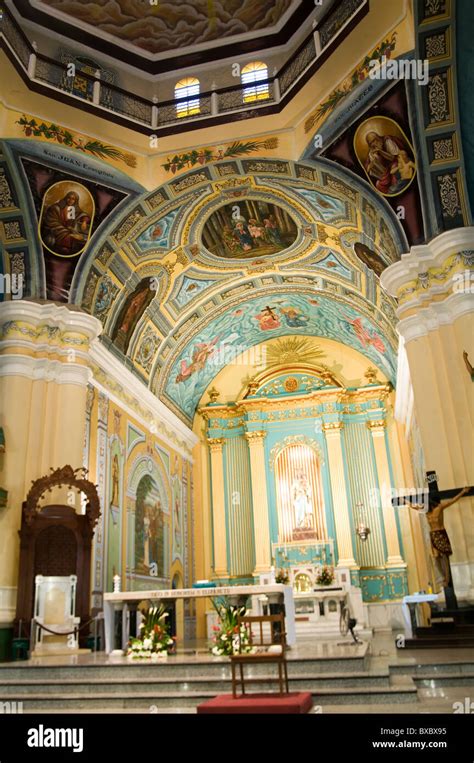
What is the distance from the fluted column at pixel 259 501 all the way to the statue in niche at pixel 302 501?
2.95 feet

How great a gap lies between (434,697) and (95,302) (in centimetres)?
1029

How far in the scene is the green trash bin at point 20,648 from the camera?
9906mm

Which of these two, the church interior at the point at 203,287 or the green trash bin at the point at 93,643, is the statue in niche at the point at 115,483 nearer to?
the church interior at the point at 203,287

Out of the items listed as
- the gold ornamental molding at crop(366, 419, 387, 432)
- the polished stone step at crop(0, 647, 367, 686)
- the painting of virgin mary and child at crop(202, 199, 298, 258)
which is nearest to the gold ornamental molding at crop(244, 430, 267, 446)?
the gold ornamental molding at crop(366, 419, 387, 432)

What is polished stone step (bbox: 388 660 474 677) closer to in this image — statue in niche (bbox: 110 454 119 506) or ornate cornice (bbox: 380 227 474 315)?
ornate cornice (bbox: 380 227 474 315)

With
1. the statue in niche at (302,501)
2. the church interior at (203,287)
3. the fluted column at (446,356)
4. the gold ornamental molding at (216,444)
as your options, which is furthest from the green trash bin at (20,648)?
the gold ornamental molding at (216,444)

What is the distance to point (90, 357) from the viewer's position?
43.7 feet

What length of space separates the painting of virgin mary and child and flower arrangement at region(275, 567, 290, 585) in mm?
8115

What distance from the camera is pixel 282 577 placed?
1627 centimetres

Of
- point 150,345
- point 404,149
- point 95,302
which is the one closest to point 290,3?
point 404,149

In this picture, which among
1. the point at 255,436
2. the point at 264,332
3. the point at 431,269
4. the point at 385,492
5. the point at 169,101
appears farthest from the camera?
the point at 264,332

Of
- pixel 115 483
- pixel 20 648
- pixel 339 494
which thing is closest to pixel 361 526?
pixel 339 494

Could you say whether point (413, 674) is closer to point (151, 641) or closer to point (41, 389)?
point (151, 641)

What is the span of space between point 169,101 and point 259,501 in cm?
1165
